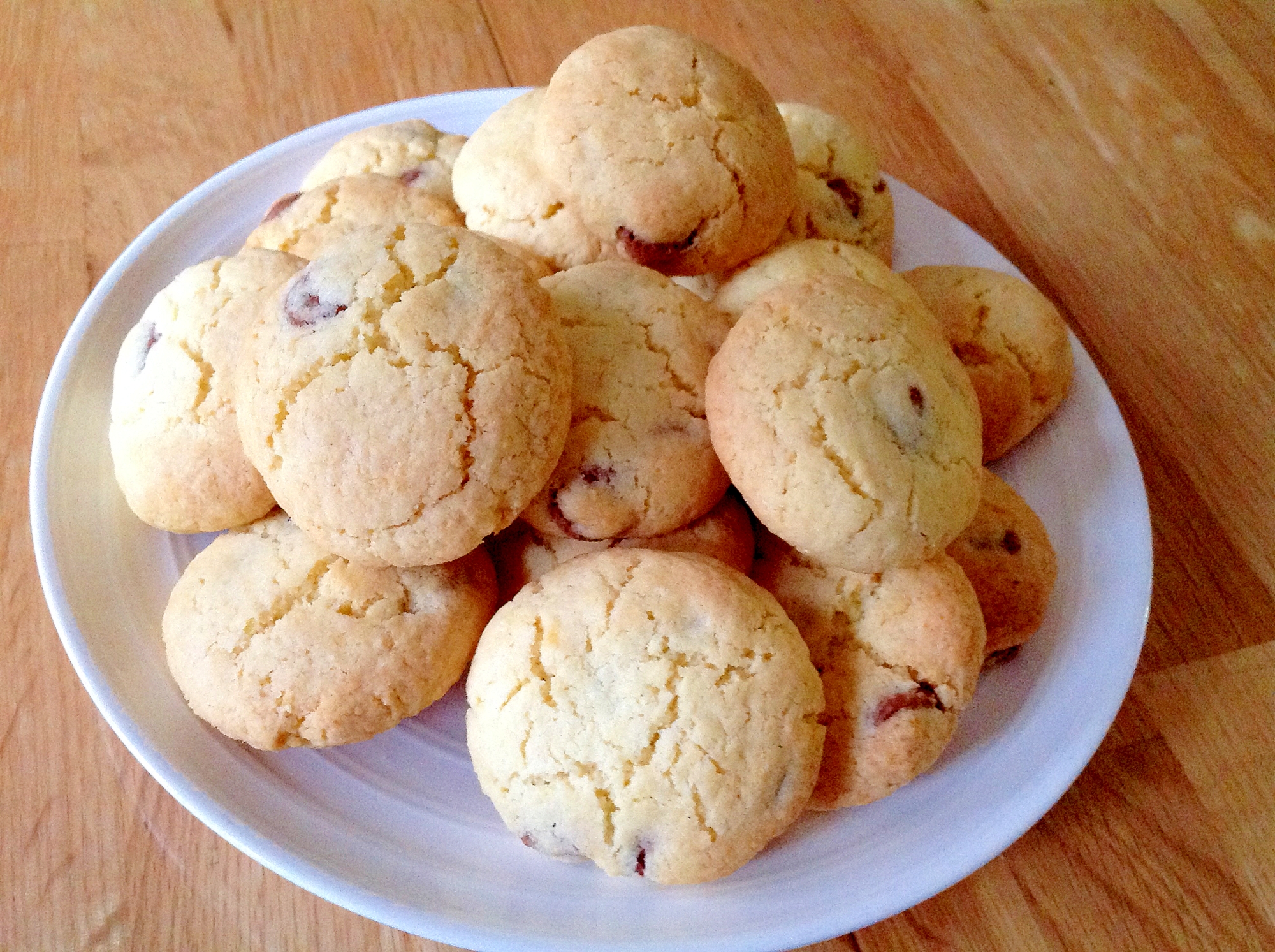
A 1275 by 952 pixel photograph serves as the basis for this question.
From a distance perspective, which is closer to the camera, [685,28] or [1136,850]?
[1136,850]

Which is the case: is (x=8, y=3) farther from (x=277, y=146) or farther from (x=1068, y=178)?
(x=1068, y=178)

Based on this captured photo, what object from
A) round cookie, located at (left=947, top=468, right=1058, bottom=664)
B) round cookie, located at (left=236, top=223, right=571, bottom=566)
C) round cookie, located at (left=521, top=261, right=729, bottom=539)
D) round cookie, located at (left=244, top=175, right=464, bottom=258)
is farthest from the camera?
round cookie, located at (left=244, top=175, right=464, bottom=258)

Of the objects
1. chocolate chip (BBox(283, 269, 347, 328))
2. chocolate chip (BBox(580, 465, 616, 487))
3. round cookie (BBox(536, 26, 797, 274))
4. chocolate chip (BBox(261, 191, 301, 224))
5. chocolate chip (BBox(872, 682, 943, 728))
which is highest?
round cookie (BBox(536, 26, 797, 274))

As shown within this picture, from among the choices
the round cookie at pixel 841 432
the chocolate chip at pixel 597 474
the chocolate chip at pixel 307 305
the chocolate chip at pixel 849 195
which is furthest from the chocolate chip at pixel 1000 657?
the chocolate chip at pixel 307 305

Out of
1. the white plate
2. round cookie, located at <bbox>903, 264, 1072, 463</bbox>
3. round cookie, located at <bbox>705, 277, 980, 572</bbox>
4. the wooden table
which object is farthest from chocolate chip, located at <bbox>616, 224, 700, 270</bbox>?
the wooden table

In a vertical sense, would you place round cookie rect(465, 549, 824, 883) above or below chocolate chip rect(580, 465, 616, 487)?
below

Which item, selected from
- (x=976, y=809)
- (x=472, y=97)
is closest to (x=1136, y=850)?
(x=976, y=809)

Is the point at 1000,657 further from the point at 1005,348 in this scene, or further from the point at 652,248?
the point at 652,248

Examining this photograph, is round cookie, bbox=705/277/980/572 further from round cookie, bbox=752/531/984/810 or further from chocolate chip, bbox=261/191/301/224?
chocolate chip, bbox=261/191/301/224
